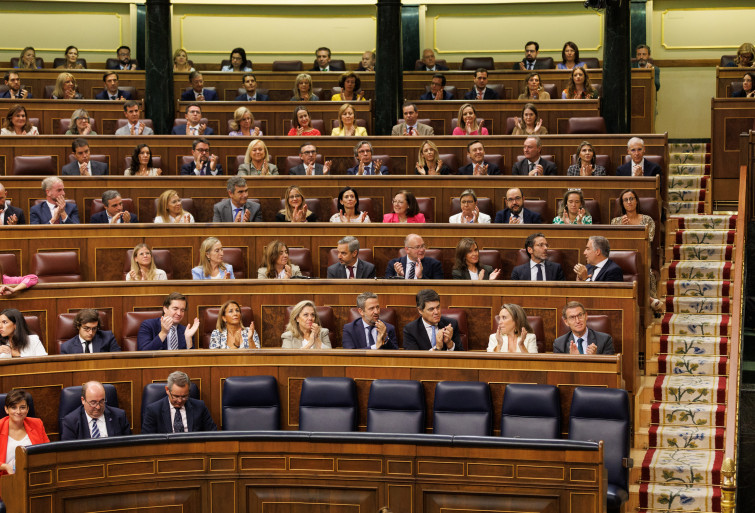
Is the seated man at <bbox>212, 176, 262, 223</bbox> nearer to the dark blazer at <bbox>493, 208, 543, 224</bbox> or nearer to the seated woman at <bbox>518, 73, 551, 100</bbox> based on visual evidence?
the dark blazer at <bbox>493, 208, 543, 224</bbox>

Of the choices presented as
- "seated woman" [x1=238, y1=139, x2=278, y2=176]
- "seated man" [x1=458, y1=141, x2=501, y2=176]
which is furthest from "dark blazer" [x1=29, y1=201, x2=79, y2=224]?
"seated man" [x1=458, y1=141, x2=501, y2=176]

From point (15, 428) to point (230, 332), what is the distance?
1.06m

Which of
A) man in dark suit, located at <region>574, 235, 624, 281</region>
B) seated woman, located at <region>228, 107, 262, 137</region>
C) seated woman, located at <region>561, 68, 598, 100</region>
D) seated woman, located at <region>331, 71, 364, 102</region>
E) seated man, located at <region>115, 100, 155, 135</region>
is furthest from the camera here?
seated woman, located at <region>331, 71, 364, 102</region>

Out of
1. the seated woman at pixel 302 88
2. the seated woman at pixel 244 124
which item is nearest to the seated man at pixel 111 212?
the seated woman at pixel 244 124

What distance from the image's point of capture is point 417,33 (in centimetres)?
984

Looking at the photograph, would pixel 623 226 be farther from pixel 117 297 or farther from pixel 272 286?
pixel 117 297

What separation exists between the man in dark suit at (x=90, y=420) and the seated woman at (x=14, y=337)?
503mm

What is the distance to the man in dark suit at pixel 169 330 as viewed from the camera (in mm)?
4871

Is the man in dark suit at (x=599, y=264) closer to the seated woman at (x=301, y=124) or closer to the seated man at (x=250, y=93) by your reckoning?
the seated woman at (x=301, y=124)

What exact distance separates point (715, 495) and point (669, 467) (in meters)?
0.21

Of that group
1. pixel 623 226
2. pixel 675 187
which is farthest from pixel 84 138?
pixel 675 187

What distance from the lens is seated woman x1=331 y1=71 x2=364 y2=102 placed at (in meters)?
7.90

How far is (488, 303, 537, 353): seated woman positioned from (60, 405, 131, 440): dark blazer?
1531mm

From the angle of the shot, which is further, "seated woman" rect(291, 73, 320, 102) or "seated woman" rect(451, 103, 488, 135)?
"seated woman" rect(291, 73, 320, 102)
